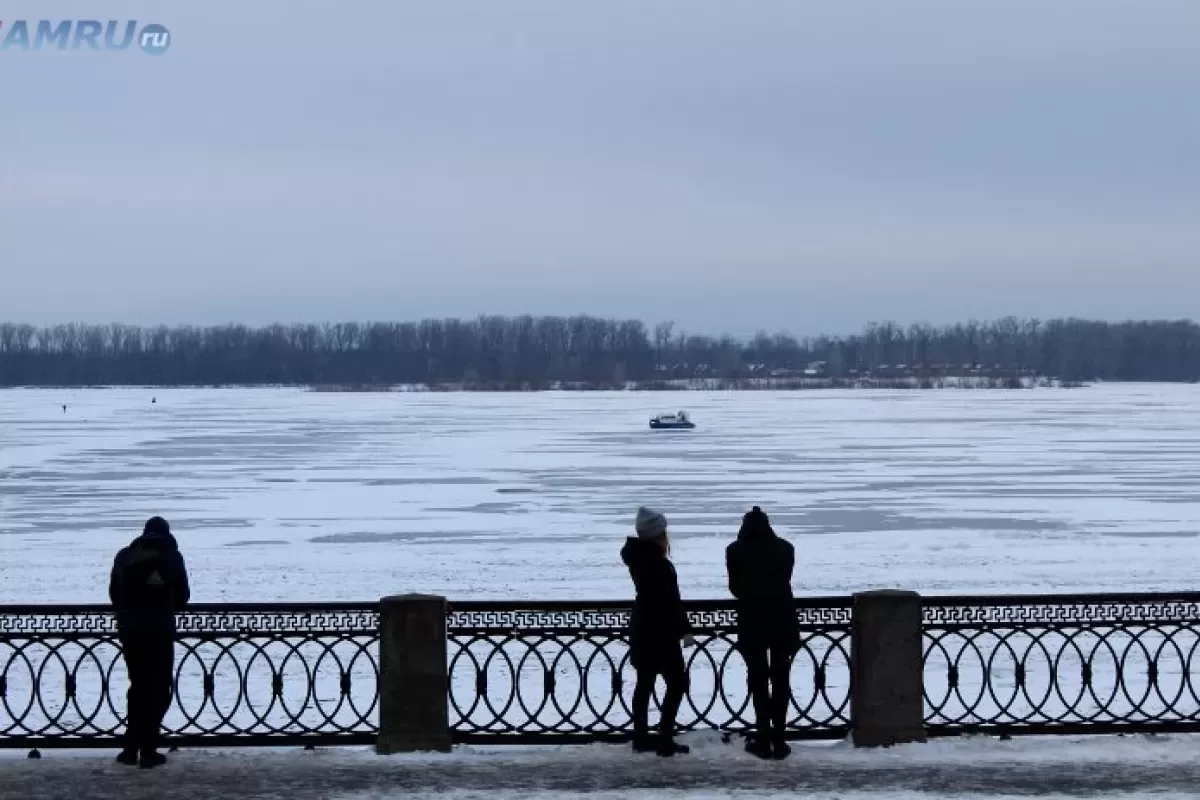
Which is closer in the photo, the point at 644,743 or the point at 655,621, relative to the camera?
the point at 655,621

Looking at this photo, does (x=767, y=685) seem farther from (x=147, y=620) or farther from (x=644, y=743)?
(x=147, y=620)

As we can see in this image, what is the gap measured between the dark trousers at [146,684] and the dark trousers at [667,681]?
2927 millimetres

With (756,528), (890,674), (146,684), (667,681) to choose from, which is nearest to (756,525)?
(756,528)

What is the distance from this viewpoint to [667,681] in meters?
10.3

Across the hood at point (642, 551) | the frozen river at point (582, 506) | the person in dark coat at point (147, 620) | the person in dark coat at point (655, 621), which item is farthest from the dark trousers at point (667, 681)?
the frozen river at point (582, 506)

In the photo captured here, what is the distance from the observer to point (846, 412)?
326ft

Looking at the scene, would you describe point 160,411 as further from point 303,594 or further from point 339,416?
point 303,594

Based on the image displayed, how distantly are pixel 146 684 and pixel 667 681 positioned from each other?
10.6 feet

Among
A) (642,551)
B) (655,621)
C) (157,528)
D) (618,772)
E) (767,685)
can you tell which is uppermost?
(157,528)

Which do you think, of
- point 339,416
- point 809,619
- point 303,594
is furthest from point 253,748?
point 339,416

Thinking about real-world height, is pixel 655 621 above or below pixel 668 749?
above

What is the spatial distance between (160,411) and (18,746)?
104351mm

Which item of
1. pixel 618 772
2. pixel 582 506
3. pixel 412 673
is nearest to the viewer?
pixel 618 772

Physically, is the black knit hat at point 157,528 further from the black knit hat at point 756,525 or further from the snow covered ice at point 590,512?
the black knit hat at point 756,525
